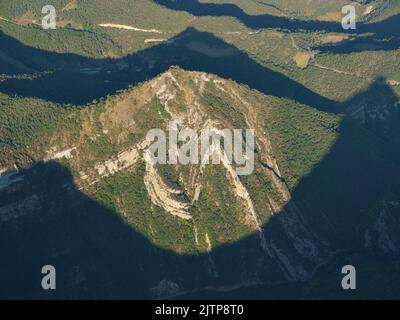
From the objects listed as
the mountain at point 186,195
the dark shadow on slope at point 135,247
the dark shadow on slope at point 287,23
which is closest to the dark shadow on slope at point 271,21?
the dark shadow on slope at point 287,23

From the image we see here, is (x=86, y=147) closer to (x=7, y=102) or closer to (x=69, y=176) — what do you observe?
(x=69, y=176)

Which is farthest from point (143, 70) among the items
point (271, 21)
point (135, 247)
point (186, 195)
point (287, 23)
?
point (135, 247)

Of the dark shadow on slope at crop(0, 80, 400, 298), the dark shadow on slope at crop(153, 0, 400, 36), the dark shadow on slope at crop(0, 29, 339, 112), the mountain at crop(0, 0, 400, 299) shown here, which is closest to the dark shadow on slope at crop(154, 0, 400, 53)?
the dark shadow on slope at crop(153, 0, 400, 36)

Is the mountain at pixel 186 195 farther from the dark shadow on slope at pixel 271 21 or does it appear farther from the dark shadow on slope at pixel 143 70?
the dark shadow on slope at pixel 271 21

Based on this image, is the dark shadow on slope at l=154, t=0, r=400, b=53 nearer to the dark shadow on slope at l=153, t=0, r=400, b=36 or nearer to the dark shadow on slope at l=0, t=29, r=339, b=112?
the dark shadow on slope at l=153, t=0, r=400, b=36

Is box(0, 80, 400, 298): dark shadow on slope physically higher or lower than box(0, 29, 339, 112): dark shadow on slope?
lower

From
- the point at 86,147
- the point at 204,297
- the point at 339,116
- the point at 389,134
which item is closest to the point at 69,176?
the point at 86,147
